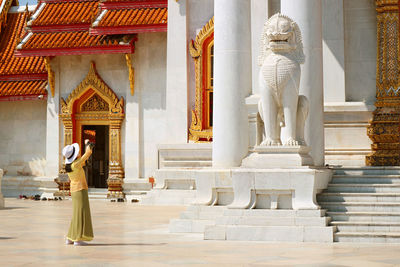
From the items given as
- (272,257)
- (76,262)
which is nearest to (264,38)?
(272,257)

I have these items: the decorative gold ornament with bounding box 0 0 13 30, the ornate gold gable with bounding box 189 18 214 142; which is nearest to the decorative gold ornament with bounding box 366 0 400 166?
the ornate gold gable with bounding box 189 18 214 142

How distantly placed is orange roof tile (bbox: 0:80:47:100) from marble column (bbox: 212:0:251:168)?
45.4ft

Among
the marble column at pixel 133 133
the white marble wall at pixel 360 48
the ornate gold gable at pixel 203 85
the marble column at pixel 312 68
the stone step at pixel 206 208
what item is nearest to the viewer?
the stone step at pixel 206 208

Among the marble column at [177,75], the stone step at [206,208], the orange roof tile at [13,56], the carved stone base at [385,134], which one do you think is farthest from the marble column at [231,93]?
the orange roof tile at [13,56]

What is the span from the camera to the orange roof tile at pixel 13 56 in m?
29.8

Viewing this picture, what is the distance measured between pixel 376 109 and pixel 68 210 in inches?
330

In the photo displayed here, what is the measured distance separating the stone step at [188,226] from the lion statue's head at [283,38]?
3125mm

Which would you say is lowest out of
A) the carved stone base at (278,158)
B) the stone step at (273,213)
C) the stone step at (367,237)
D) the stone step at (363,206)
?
the stone step at (367,237)

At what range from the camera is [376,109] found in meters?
20.0

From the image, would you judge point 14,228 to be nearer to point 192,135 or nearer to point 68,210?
point 68,210

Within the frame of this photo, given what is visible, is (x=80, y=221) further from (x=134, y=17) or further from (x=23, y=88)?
(x=23, y=88)

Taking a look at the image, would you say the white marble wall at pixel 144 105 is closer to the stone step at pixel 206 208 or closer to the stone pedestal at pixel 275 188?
the stone step at pixel 206 208

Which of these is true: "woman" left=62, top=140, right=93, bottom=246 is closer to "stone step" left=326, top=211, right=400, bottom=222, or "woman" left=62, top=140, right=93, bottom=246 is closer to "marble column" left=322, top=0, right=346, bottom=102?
"stone step" left=326, top=211, right=400, bottom=222

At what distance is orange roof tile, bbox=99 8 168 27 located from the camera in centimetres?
2592
